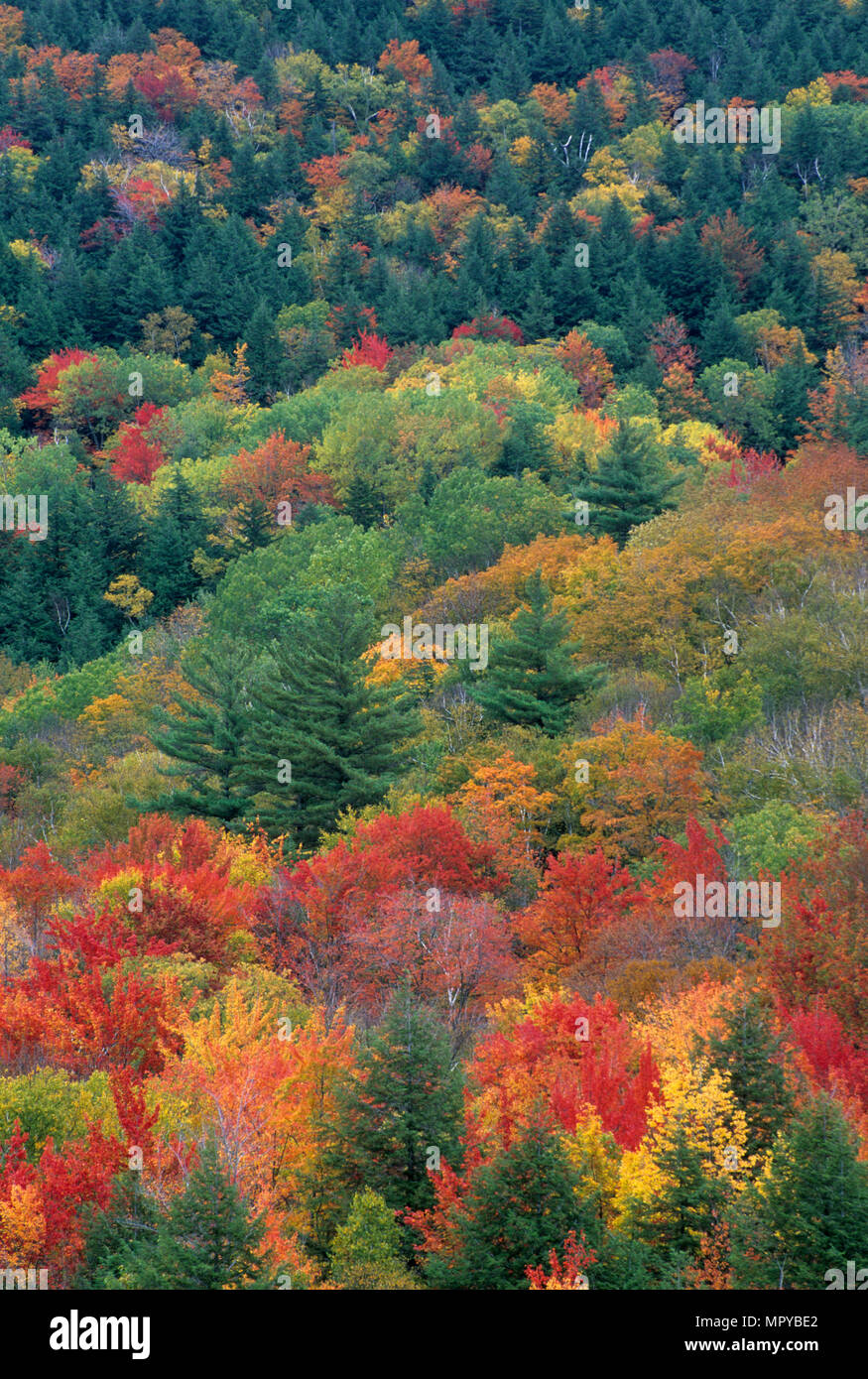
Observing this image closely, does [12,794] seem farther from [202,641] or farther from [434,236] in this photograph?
[434,236]

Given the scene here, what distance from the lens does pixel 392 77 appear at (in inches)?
5369

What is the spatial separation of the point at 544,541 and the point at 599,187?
6316cm

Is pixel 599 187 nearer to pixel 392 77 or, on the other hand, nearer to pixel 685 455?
pixel 392 77

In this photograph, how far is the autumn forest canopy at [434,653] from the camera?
20.2m

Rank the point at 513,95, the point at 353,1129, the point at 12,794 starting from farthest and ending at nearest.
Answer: the point at 513,95
the point at 12,794
the point at 353,1129

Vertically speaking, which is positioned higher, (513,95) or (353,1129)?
(513,95)

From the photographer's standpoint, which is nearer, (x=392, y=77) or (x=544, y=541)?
(x=544, y=541)

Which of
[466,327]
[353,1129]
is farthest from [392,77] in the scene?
[353,1129]

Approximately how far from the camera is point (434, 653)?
56.4m

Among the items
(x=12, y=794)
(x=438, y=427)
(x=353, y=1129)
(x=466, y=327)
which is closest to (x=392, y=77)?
(x=466, y=327)

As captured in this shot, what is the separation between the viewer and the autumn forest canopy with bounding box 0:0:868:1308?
20172 millimetres

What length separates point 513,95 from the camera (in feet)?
438

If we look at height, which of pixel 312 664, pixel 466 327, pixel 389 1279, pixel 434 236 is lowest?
pixel 389 1279
